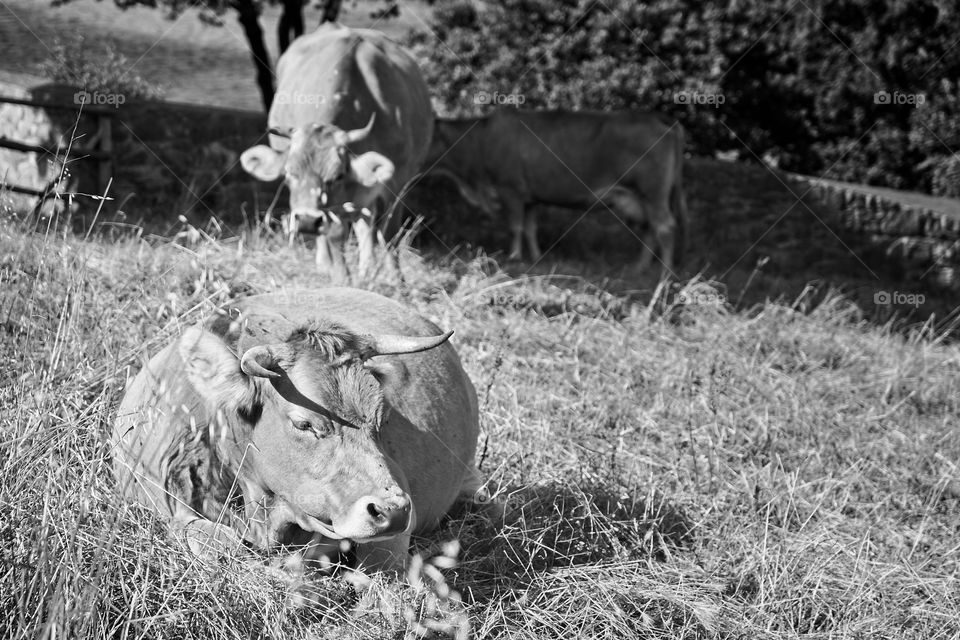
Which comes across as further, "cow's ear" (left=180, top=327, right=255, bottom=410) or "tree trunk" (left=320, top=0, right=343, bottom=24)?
"tree trunk" (left=320, top=0, right=343, bottom=24)

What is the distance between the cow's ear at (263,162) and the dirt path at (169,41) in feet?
38.7

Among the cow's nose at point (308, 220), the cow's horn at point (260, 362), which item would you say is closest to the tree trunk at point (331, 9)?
the cow's nose at point (308, 220)

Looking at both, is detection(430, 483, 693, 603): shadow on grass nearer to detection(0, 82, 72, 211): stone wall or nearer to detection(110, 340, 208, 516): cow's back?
detection(110, 340, 208, 516): cow's back

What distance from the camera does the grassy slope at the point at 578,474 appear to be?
319 cm

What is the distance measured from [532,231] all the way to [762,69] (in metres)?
6.01

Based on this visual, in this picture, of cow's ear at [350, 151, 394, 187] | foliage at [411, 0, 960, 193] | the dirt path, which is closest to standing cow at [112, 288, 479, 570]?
cow's ear at [350, 151, 394, 187]

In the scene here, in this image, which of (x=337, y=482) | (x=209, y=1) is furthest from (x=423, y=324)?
(x=209, y=1)

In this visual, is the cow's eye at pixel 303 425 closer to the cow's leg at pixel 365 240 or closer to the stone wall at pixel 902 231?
the cow's leg at pixel 365 240

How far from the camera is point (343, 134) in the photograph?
24.0ft

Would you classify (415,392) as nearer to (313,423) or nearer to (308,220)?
(313,423)

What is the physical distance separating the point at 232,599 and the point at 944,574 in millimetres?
3057

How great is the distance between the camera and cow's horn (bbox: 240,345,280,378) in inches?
120

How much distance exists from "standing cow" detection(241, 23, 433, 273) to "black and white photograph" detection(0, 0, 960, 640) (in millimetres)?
35

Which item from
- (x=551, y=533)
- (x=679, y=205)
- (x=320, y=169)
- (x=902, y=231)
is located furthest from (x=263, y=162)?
(x=902, y=231)
